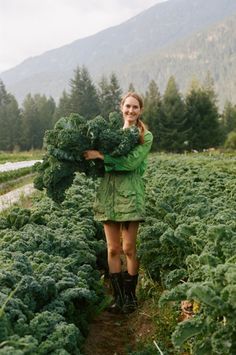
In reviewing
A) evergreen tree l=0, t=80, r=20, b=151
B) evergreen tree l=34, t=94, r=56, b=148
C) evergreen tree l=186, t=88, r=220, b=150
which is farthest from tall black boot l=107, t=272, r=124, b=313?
evergreen tree l=0, t=80, r=20, b=151

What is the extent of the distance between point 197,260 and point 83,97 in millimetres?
59108

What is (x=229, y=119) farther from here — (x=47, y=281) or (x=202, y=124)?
(x=47, y=281)

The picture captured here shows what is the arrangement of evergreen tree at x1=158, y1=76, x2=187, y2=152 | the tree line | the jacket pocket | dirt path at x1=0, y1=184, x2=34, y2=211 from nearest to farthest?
the jacket pocket
dirt path at x1=0, y1=184, x2=34, y2=211
evergreen tree at x1=158, y1=76, x2=187, y2=152
the tree line

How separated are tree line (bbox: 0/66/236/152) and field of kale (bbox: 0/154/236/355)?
106 feet

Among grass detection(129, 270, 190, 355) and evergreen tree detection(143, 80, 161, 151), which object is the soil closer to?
grass detection(129, 270, 190, 355)

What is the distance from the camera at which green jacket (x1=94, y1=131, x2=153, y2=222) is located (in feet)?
16.8

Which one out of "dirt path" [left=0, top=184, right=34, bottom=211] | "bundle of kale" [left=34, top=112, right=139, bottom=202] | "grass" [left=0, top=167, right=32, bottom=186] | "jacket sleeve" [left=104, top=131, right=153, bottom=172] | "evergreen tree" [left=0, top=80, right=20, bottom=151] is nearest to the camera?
"bundle of kale" [left=34, top=112, right=139, bottom=202]

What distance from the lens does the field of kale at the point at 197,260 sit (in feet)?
10.3

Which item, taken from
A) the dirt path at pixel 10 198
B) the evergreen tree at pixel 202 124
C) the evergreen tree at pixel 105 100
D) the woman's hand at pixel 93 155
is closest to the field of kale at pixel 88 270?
the woman's hand at pixel 93 155

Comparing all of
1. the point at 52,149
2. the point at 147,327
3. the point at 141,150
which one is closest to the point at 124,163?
the point at 141,150

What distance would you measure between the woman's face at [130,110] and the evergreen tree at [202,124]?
42725 millimetres

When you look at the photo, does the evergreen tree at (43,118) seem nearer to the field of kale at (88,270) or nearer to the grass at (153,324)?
the field of kale at (88,270)

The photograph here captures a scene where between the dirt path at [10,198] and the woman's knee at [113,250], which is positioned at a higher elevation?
the woman's knee at [113,250]

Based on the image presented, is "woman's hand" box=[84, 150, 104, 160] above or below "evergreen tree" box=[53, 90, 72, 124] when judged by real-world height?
below
